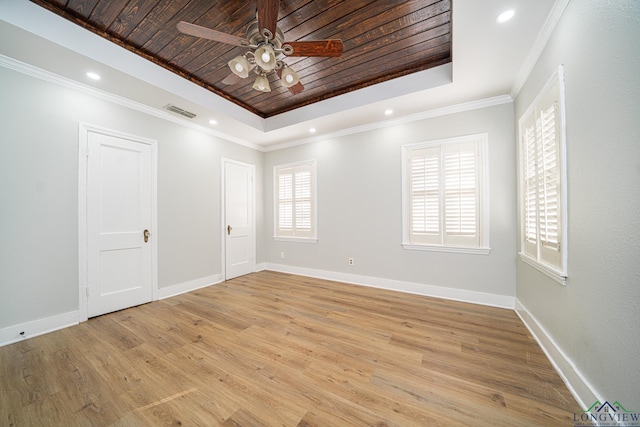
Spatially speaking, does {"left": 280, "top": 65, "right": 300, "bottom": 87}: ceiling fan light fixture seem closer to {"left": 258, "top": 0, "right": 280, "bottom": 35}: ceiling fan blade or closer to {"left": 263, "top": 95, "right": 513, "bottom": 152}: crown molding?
{"left": 258, "top": 0, "right": 280, "bottom": 35}: ceiling fan blade

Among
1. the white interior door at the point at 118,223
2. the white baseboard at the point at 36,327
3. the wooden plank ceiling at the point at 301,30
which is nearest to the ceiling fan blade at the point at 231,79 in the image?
the wooden plank ceiling at the point at 301,30

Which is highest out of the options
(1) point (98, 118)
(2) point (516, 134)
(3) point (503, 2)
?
(3) point (503, 2)

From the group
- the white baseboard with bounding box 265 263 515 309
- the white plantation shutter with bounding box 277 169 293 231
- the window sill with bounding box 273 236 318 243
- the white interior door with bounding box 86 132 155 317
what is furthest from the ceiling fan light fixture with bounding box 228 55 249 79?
the white baseboard with bounding box 265 263 515 309

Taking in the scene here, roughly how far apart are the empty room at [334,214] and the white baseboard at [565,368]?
2cm

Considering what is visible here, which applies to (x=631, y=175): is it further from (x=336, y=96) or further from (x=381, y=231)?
(x=336, y=96)

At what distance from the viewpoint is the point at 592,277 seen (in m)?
1.34

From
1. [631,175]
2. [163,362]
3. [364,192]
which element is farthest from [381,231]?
[163,362]

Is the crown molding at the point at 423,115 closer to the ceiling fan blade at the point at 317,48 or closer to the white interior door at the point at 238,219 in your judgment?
the white interior door at the point at 238,219

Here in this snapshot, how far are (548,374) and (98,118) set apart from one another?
205 inches

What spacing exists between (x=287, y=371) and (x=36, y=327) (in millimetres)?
2733

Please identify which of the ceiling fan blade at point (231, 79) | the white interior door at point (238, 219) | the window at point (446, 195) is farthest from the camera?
the white interior door at point (238, 219)

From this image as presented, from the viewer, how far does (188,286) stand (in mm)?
3619

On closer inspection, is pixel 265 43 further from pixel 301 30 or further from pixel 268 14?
pixel 301 30

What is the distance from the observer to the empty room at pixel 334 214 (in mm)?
1349
